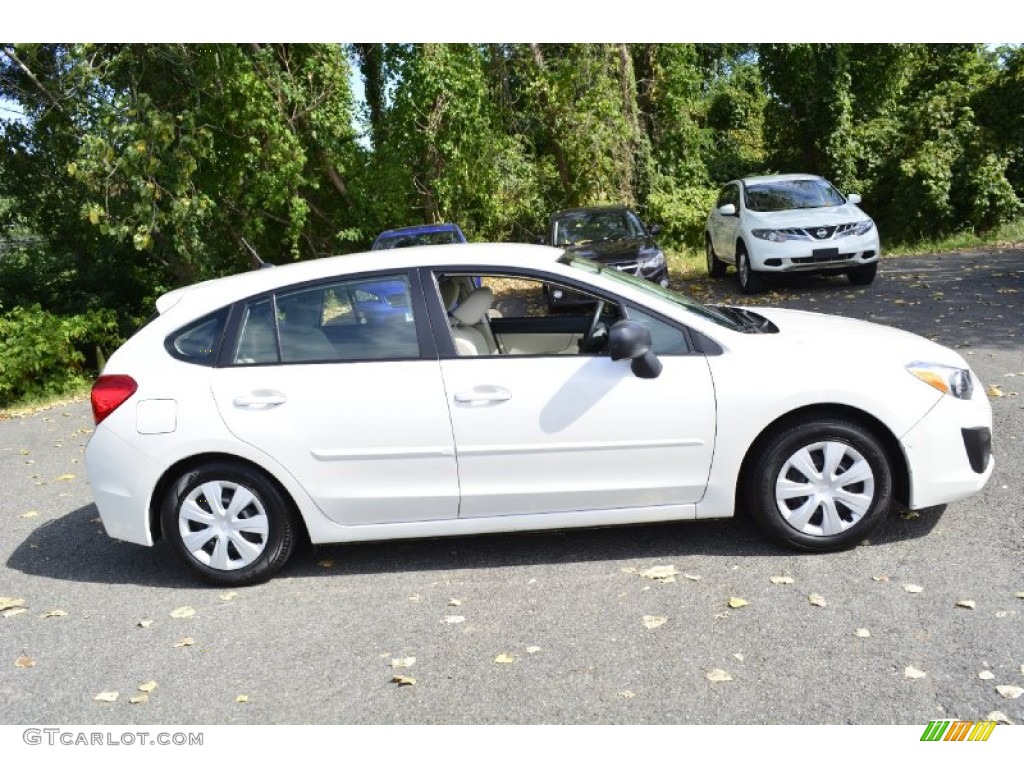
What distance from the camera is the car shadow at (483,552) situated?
534cm

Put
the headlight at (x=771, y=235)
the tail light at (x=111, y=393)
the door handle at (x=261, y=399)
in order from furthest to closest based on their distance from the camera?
1. the headlight at (x=771, y=235)
2. the tail light at (x=111, y=393)
3. the door handle at (x=261, y=399)

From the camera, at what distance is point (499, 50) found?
22.7 meters

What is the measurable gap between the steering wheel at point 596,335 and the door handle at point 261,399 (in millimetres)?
1576

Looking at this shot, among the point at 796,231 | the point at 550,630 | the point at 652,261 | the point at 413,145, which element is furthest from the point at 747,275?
the point at 550,630

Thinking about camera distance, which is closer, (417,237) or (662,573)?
(662,573)

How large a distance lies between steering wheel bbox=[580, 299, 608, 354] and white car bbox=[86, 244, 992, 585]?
0.6 inches

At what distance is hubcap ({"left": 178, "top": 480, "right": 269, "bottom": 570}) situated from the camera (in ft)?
17.0

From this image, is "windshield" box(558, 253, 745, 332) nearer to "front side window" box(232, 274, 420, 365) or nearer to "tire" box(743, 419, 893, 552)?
"tire" box(743, 419, 893, 552)

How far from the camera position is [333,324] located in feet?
17.2

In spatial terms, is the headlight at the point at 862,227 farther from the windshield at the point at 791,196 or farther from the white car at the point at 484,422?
the white car at the point at 484,422

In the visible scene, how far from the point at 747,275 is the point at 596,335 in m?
10.5

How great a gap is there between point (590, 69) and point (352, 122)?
6.11m

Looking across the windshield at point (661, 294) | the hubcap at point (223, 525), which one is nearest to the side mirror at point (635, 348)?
the windshield at point (661, 294)

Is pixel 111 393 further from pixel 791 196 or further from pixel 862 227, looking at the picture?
pixel 791 196
